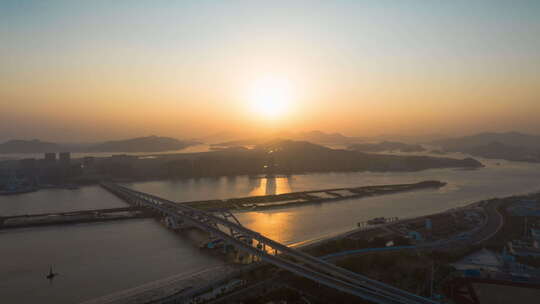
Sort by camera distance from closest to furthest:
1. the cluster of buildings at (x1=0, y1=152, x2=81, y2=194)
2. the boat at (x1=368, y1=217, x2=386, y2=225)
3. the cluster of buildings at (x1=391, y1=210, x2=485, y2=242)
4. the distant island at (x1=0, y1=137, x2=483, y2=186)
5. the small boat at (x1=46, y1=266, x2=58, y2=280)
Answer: the small boat at (x1=46, y1=266, x2=58, y2=280) < the cluster of buildings at (x1=391, y1=210, x2=485, y2=242) < the boat at (x1=368, y1=217, x2=386, y2=225) < the cluster of buildings at (x1=0, y1=152, x2=81, y2=194) < the distant island at (x1=0, y1=137, x2=483, y2=186)

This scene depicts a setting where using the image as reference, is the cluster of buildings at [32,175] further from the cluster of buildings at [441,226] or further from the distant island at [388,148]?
the distant island at [388,148]

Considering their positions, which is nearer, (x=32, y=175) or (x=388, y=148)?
(x=32, y=175)

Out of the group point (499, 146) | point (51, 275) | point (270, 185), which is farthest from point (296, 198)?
point (499, 146)

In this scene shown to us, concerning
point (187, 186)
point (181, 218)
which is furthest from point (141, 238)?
point (187, 186)

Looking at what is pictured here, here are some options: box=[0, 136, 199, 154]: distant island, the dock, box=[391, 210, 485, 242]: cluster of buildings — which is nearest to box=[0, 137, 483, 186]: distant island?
the dock

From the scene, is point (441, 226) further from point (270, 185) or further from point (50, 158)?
point (50, 158)

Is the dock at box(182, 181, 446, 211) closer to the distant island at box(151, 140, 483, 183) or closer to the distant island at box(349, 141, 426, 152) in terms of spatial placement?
the distant island at box(151, 140, 483, 183)

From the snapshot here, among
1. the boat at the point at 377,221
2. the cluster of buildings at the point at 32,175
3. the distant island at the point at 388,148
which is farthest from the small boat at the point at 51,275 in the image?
the distant island at the point at 388,148
